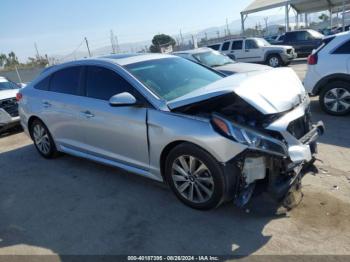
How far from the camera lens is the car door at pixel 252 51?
740 inches

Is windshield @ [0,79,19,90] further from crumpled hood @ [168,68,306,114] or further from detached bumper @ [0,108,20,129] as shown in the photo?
crumpled hood @ [168,68,306,114]

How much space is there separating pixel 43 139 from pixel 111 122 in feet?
7.30

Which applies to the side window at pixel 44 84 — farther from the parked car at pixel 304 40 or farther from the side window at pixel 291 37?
the side window at pixel 291 37

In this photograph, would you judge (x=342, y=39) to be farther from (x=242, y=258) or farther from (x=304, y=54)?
(x=304, y=54)

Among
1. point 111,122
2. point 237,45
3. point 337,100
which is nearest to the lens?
point 111,122

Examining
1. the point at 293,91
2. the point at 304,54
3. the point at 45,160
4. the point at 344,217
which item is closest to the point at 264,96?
the point at 293,91

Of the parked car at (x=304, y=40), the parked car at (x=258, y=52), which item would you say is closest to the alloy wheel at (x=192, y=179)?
the parked car at (x=258, y=52)

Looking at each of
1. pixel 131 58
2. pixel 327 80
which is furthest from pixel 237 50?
pixel 131 58

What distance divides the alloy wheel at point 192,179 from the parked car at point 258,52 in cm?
1558

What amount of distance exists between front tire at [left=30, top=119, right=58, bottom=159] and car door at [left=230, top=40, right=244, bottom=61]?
14534mm

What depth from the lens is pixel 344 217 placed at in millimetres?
3590

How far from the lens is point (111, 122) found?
4512 millimetres

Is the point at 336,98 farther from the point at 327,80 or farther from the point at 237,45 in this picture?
the point at 237,45

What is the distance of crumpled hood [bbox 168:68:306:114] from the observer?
3.60 metres
